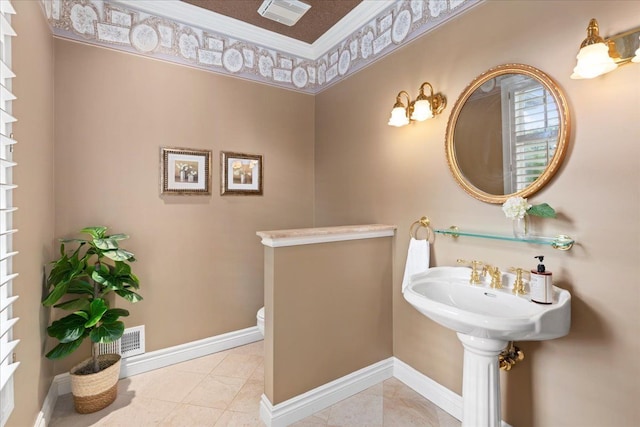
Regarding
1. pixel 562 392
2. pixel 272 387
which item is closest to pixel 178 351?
pixel 272 387

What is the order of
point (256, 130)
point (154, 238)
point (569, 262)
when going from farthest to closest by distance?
point (256, 130), point (154, 238), point (569, 262)

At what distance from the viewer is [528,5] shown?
144 centimetres

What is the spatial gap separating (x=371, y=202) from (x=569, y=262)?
1314 millimetres

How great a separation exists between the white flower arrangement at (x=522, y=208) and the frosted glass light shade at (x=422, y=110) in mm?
743

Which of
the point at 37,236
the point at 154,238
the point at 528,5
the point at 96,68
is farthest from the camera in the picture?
the point at 154,238

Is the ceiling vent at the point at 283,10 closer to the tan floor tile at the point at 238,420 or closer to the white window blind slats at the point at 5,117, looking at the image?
the white window blind slats at the point at 5,117

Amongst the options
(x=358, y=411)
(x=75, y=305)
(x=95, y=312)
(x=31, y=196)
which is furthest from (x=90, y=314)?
(x=358, y=411)

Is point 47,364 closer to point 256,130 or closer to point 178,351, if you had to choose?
point 178,351

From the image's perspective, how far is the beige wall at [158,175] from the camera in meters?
2.02

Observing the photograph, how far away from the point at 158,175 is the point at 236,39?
138cm

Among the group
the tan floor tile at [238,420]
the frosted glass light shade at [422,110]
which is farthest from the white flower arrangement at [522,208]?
the tan floor tile at [238,420]

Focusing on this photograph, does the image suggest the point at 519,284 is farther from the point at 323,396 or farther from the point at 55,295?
the point at 55,295

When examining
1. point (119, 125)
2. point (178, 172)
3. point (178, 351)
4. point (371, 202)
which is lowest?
point (178, 351)

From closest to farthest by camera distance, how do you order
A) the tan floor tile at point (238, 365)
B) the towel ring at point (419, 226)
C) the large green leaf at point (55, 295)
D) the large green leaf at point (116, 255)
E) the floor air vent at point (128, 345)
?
the large green leaf at point (55, 295) < the large green leaf at point (116, 255) < the towel ring at point (419, 226) < the floor air vent at point (128, 345) < the tan floor tile at point (238, 365)
